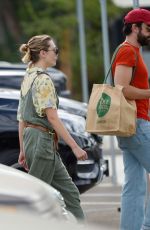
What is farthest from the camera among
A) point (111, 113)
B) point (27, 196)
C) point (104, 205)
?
point (104, 205)

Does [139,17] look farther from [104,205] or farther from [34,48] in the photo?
[104,205]

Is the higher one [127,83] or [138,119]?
[127,83]

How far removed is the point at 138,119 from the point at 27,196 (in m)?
2.73

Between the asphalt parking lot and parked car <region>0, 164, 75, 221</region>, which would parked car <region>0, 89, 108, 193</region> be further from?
parked car <region>0, 164, 75, 221</region>

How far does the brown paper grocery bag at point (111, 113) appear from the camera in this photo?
8031 millimetres

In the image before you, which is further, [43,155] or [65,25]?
[65,25]

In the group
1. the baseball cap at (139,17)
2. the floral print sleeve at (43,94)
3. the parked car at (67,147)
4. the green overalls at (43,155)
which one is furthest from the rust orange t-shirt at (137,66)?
the parked car at (67,147)

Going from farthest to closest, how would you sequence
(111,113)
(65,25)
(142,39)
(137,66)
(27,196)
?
(65,25)
(142,39)
(137,66)
(111,113)
(27,196)

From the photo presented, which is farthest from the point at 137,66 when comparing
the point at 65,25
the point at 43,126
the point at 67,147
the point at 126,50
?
the point at 65,25

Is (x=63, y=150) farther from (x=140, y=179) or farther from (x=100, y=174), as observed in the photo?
(x=140, y=179)

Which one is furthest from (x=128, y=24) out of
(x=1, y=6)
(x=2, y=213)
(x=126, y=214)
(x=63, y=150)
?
(x=1, y=6)

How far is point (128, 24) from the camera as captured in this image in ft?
27.7

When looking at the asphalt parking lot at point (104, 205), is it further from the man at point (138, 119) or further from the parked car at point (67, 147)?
the man at point (138, 119)

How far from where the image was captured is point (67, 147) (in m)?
10.4
